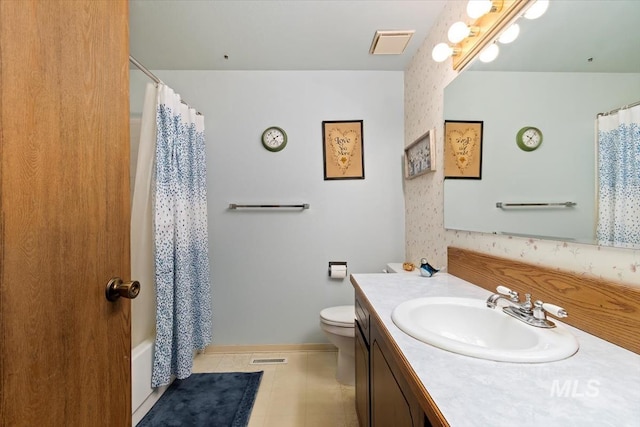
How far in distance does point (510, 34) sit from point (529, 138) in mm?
465

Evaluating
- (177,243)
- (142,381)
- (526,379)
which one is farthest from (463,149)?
(142,381)

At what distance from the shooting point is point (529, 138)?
940mm

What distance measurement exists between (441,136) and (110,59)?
155 centimetres

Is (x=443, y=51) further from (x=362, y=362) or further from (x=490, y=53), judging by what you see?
(x=362, y=362)

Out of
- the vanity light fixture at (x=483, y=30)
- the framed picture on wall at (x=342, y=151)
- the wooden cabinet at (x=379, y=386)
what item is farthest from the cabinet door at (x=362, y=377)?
the vanity light fixture at (x=483, y=30)

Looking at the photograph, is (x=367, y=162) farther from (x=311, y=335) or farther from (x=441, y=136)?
(x=311, y=335)

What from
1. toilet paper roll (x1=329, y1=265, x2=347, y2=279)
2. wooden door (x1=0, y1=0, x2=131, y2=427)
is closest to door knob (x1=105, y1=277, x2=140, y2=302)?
wooden door (x1=0, y1=0, x2=131, y2=427)

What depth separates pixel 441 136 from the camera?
1.60 meters

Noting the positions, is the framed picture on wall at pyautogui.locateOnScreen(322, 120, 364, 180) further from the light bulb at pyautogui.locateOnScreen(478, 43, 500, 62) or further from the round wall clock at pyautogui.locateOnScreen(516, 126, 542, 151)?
the round wall clock at pyautogui.locateOnScreen(516, 126, 542, 151)

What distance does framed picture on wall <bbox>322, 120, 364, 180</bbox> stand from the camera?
2223 mm

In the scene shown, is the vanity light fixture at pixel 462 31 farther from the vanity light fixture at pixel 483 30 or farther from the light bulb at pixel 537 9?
the light bulb at pixel 537 9

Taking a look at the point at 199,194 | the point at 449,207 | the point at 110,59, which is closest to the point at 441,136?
the point at 449,207

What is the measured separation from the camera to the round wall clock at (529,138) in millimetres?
909

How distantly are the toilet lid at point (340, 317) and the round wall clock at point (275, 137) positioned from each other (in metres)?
1.33
